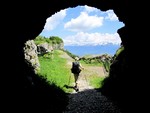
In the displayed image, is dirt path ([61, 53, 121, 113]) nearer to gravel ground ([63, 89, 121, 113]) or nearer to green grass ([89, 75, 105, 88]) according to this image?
gravel ground ([63, 89, 121, 113])

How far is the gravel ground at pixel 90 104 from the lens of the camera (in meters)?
18.5

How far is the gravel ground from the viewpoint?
60.6ft

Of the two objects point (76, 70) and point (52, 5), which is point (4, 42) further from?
point (76, 70)

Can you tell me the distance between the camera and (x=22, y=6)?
1567 cm

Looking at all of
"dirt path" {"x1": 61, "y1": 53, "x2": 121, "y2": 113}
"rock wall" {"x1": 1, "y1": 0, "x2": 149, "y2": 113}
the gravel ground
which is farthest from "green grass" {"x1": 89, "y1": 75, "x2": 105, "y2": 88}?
"rock wall" {"x1": 1, "y1": 0, "x2": 149, "y2": 113}

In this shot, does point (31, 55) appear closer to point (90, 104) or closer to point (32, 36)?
point (32, 36)

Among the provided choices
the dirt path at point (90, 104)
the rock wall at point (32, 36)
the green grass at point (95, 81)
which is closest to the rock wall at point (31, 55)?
the green grass at point (95, 81)

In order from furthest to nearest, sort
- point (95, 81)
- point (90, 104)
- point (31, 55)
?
point (31, 55), point (95, 81), point (90, 104)

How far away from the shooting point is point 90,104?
20.7 m

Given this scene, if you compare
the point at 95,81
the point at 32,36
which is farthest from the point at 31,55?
the point at 32,36

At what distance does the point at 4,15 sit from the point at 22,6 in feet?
6.83

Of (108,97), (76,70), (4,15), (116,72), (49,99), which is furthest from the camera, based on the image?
(76,70)

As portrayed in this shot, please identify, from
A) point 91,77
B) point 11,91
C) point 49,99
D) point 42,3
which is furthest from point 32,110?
point 91,77

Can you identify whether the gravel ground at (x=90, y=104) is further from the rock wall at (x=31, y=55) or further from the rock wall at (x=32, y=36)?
the rock wall at (x=31, y=55)
